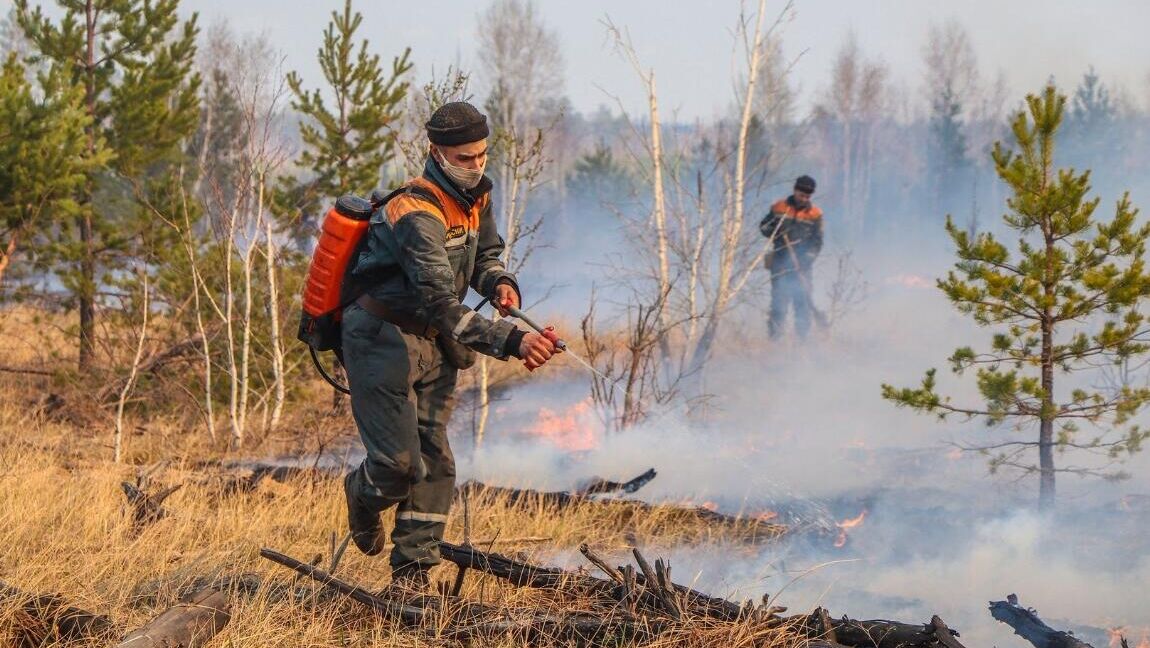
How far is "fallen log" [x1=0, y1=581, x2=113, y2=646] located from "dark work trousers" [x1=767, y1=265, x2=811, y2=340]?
32.6 feet

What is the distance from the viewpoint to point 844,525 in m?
6.99

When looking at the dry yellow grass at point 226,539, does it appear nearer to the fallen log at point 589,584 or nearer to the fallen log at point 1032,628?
the fallen log at point 589,584

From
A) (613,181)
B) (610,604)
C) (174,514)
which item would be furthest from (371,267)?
(613,181)

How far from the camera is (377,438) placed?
420 centimetres

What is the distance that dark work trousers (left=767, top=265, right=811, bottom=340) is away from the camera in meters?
12.8

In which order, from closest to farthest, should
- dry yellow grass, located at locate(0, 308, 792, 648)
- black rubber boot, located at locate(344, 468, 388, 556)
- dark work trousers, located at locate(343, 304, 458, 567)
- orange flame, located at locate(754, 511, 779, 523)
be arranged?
dry yellow grass, located at locate(0, 308, 792, 648) < dark work trousers, located at locate(343, 304, 458, 567) < black rubber boot, located at locate(344, 468, 388, 556) < orange flame, located at locate(754, 511, 779, 523)

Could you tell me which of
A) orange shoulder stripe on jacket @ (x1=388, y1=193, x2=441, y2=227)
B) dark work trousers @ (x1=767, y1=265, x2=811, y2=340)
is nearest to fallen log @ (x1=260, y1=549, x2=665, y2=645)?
orange shoulder stripe on jacket @ (x1=388, y1=193, x2=441, y2=227)

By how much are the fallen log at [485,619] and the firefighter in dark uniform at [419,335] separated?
0.28 metres

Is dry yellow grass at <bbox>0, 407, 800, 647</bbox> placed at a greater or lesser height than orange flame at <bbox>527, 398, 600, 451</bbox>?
lesser

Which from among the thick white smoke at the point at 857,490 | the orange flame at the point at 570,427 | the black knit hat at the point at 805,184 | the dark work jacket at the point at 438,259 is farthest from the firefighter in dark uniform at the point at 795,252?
the dark work jacket at the point at 438,259

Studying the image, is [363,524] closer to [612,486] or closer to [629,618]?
[629,618]

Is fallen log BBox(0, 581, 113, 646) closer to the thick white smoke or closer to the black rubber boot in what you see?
the black rubber boot

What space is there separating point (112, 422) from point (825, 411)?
6935 mm

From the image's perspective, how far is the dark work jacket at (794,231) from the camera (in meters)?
11.7
